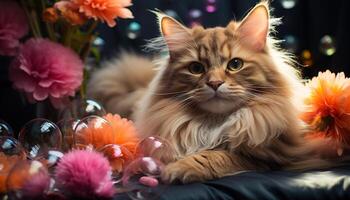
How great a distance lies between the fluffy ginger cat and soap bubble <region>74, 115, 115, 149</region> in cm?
11

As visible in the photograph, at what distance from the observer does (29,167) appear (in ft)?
3.10

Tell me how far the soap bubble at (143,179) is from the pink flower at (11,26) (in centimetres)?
60

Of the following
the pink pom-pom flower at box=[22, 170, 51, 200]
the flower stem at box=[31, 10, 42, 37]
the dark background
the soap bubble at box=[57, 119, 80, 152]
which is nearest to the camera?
the pink pom-pom flower at box=[22, 170, 51, 200]

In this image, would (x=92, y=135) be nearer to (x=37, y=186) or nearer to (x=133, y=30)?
(x=37, y=186)

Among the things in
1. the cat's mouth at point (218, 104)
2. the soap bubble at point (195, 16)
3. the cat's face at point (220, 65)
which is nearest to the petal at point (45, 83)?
the cat's face at point (220, 65)

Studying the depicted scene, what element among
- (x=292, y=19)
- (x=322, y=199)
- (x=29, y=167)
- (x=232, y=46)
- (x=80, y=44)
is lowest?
(x=322, y=199)

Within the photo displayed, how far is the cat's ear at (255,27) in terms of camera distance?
4.11 ft

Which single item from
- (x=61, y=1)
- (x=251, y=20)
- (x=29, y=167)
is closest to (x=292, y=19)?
(x=251, y=20)

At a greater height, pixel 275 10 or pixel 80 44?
pixel 275 10

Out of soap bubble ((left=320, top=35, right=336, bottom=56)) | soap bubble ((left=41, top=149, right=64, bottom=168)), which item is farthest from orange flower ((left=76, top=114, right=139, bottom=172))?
soap bubble ((left=320, top=35, right=336, bottom=56))

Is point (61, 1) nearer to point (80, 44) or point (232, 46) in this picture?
point (80, 44)

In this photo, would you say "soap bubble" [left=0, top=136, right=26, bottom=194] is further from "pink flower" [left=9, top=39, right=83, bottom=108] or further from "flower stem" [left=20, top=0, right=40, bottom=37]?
"flower stem" [left=20, top=0, right=40, bottom=37]

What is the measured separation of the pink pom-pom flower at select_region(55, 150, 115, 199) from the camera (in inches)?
37.7

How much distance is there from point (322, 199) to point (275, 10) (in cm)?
111
